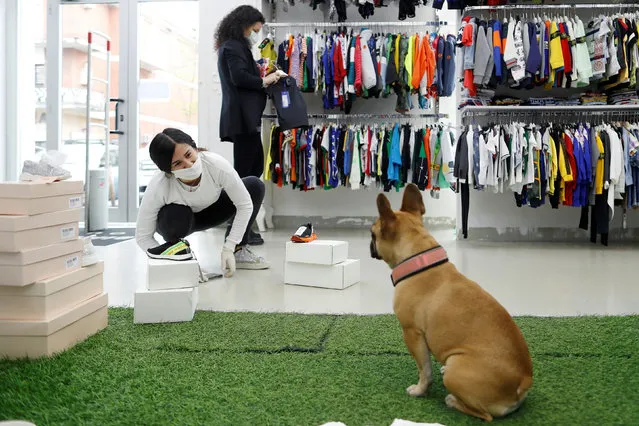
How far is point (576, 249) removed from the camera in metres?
5.34

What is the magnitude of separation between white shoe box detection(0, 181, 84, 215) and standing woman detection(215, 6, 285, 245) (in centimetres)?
254

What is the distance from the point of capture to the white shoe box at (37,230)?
1949 millimetres

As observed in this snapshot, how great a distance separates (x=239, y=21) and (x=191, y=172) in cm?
177

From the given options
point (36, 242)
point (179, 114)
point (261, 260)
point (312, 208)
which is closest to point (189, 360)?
point (36, 242)

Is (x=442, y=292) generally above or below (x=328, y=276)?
above

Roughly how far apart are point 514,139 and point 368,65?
5.77ft

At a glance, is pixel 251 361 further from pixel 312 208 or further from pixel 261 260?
pixel 312 208

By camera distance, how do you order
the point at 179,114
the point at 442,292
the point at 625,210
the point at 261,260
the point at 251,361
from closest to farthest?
the point at 442,292 → the point at 251,361 → the point at 261,260 → the point at 625,210 → the point at 179,114

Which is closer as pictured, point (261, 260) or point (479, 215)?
point (261, 260)

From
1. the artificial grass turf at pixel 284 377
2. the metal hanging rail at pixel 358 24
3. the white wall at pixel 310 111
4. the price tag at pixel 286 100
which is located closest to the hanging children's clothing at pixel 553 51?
the metal hanging rail at pixel 358 24

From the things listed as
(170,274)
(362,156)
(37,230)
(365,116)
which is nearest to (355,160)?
(362,156)

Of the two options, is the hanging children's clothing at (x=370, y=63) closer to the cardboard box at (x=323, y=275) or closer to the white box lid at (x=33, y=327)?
the cardboard box at (x=323, y=275)

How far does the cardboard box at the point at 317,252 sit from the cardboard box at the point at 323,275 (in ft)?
0.11

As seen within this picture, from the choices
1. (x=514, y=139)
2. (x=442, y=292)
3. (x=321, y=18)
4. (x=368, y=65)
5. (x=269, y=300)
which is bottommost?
(x=269, y=300)
